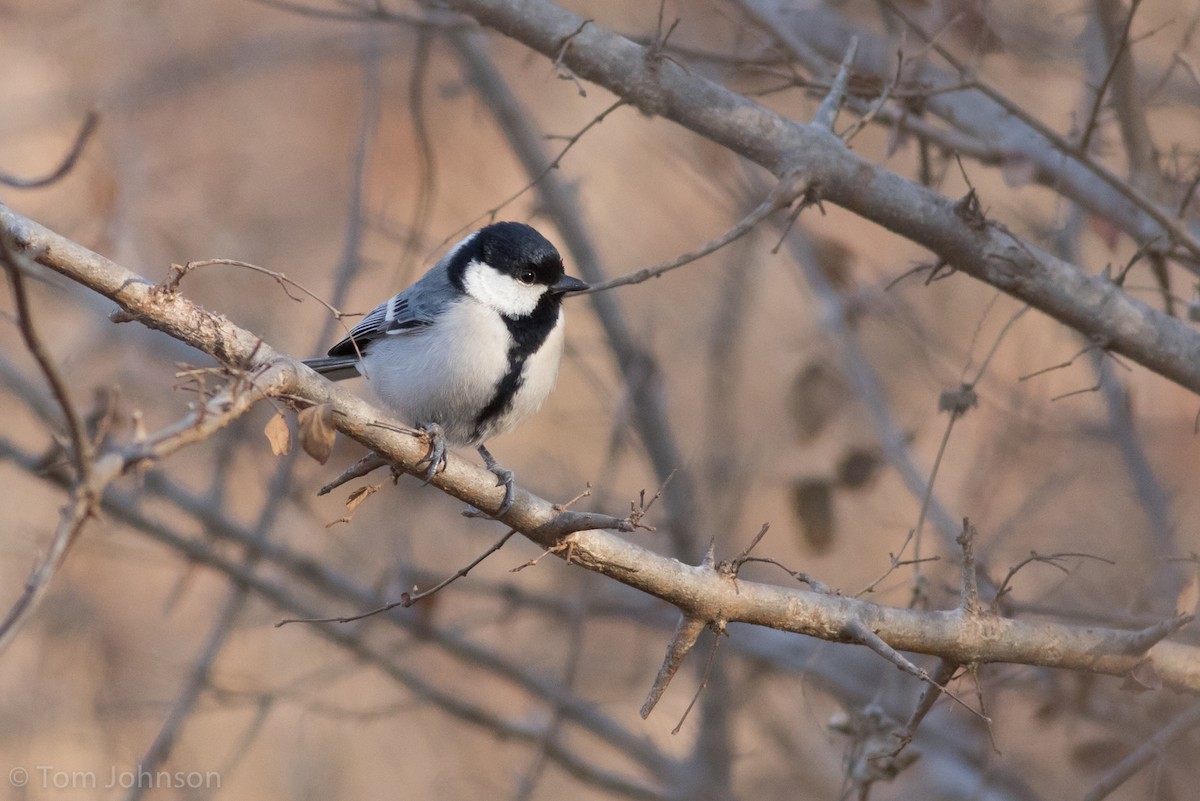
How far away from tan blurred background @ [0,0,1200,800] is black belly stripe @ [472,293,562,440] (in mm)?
414

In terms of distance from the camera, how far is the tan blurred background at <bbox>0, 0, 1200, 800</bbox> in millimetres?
4512

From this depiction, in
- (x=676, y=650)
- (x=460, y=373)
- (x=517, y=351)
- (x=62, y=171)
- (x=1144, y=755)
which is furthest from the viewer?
(x=517, y=351)

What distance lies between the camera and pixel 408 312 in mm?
3689

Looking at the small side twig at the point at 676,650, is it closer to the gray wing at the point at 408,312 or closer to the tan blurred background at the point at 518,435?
the tan blurred background at the point at 518,435

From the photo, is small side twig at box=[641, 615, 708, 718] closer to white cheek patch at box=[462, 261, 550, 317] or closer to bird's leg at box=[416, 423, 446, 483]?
bird's leg at box=[416, 423, 446, 483]

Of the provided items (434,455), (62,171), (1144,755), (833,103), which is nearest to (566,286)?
(833,103)

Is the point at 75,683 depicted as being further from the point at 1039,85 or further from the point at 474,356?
the point at 1039,85

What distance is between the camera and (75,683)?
238 inches

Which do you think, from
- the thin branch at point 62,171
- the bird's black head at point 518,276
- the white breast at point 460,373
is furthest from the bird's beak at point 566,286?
the thin branch at point 62,171

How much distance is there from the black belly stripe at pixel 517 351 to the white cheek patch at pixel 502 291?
28 mm

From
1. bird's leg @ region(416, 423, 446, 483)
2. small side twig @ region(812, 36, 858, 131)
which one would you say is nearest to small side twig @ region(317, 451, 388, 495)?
bird's leg @ region(416, 423, 446, 483)

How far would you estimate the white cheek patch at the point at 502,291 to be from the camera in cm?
356

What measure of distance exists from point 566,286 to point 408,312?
547 mm

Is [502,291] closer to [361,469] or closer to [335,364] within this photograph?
[335,364]
